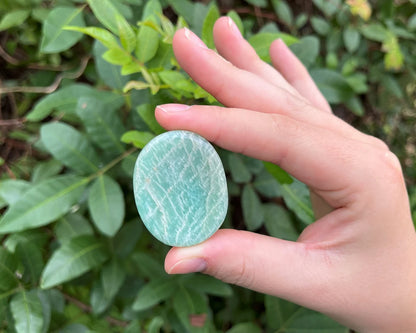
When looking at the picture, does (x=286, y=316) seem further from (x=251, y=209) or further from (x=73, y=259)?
(x=73, y=259)

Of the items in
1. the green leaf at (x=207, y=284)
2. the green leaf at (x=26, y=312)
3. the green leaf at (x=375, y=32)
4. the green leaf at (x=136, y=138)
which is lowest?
the green leaf at (x=207, y=284)

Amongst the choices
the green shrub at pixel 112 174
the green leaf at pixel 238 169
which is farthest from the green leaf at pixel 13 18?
the green leaf at pixel 238 169

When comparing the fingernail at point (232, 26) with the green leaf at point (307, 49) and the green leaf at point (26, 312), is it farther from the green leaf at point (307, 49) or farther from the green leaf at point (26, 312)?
the green leaf at point (26, 312)

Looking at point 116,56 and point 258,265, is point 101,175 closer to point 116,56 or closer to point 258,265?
point 116,56

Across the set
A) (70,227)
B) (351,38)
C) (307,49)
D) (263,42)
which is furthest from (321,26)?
(70,227)

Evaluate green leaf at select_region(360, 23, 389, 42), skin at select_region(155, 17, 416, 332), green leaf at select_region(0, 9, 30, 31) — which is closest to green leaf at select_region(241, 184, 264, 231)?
skin at select_region(155, 17, 416, 332)

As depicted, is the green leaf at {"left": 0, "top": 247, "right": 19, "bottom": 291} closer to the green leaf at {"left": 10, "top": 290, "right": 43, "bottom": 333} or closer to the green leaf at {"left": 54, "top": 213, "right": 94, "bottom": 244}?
the green leaf at {"left": 10, "top": 290, "right": 43, "bottom": 333}

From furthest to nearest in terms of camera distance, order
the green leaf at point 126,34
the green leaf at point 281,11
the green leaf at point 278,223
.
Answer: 1. the green leaf at point 281,11
2. the green leaf at point 278,223
3. the green leaf at point 126,34

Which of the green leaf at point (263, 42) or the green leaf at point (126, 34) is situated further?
the green leaf at point (263, 42)
